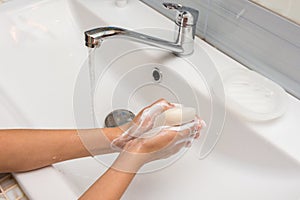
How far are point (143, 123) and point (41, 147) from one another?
19 centimetres

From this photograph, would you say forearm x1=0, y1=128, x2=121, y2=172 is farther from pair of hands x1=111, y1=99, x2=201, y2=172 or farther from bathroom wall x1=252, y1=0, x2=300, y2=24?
bathroom wall x1=252, y1=0, x2=300, y2=24

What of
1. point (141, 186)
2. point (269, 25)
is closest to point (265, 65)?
point (269, 25)

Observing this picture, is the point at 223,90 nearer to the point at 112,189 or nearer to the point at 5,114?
the point at 112,189

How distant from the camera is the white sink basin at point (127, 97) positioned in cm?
71

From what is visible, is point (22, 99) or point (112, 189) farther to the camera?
point (22, 99)

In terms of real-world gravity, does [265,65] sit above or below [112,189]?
above

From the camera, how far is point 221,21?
2.76ft

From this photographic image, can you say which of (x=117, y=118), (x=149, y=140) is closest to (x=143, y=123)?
(x=149, y=140)

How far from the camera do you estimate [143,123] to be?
72cm

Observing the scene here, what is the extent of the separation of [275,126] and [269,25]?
190 millimetres

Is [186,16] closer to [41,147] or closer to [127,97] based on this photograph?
[127,97]

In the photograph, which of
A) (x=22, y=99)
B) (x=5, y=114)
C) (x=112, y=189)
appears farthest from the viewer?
(x=22, y=99)

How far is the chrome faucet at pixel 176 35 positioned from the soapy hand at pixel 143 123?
0.14m

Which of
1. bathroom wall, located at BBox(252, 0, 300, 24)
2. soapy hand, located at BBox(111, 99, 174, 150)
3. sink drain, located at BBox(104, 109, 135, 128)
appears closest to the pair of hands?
soapy hand, located at BBox(111, 99, 174, 150)
